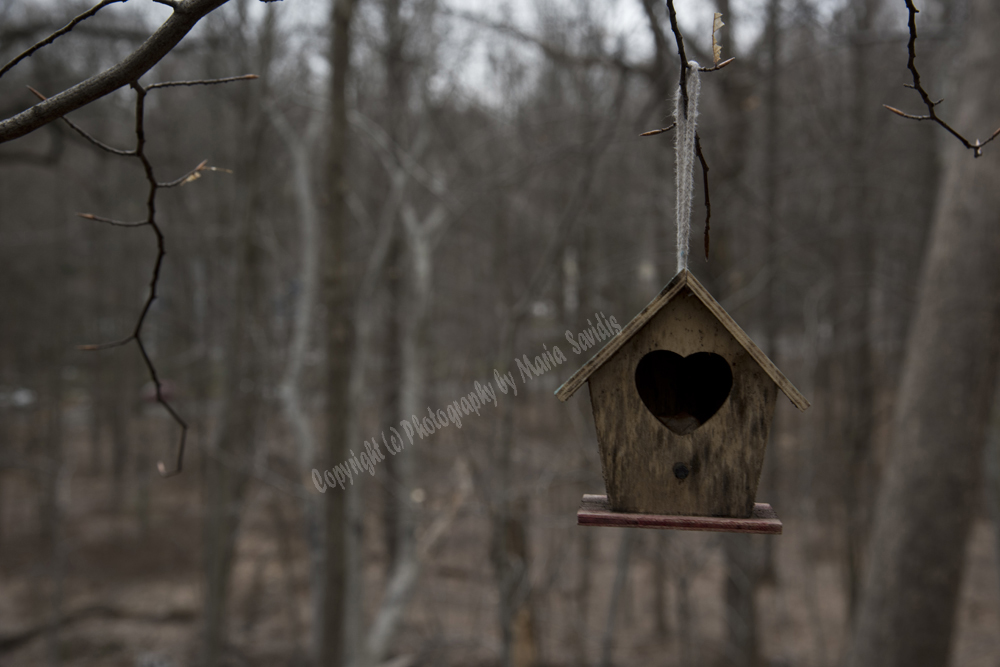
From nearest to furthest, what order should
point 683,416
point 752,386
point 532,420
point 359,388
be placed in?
point 752,386 → point 683,416 → point 359,388 → point 532,420

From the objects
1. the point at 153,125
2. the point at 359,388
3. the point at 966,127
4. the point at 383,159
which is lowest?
the point at 359,388

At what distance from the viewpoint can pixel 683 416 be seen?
189 cm

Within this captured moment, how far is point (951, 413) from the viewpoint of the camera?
492 cm

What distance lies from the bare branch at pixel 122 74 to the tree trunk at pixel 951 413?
5.32 meters

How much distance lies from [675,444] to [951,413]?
416 centimetres

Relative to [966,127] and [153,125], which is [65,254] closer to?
[153,125]

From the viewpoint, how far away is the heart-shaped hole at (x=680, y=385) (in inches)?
74.9

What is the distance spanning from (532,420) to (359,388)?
423 inches

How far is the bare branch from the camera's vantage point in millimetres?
1060

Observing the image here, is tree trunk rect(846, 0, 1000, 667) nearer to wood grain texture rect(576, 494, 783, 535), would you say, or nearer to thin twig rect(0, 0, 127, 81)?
wood grain texture rect(576, 494, 783, 535)

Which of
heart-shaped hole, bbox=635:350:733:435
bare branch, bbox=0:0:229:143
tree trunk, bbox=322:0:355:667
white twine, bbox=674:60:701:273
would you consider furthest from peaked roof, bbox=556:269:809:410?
tree trunk, bbox=322:0:355:667

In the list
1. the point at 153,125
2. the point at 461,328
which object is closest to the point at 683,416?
Result: the point at 461,328

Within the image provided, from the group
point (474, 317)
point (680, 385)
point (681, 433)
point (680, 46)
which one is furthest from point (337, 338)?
point (474, 317)

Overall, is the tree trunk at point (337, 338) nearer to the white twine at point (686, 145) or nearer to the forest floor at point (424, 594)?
the white twine at point (686, 145)
